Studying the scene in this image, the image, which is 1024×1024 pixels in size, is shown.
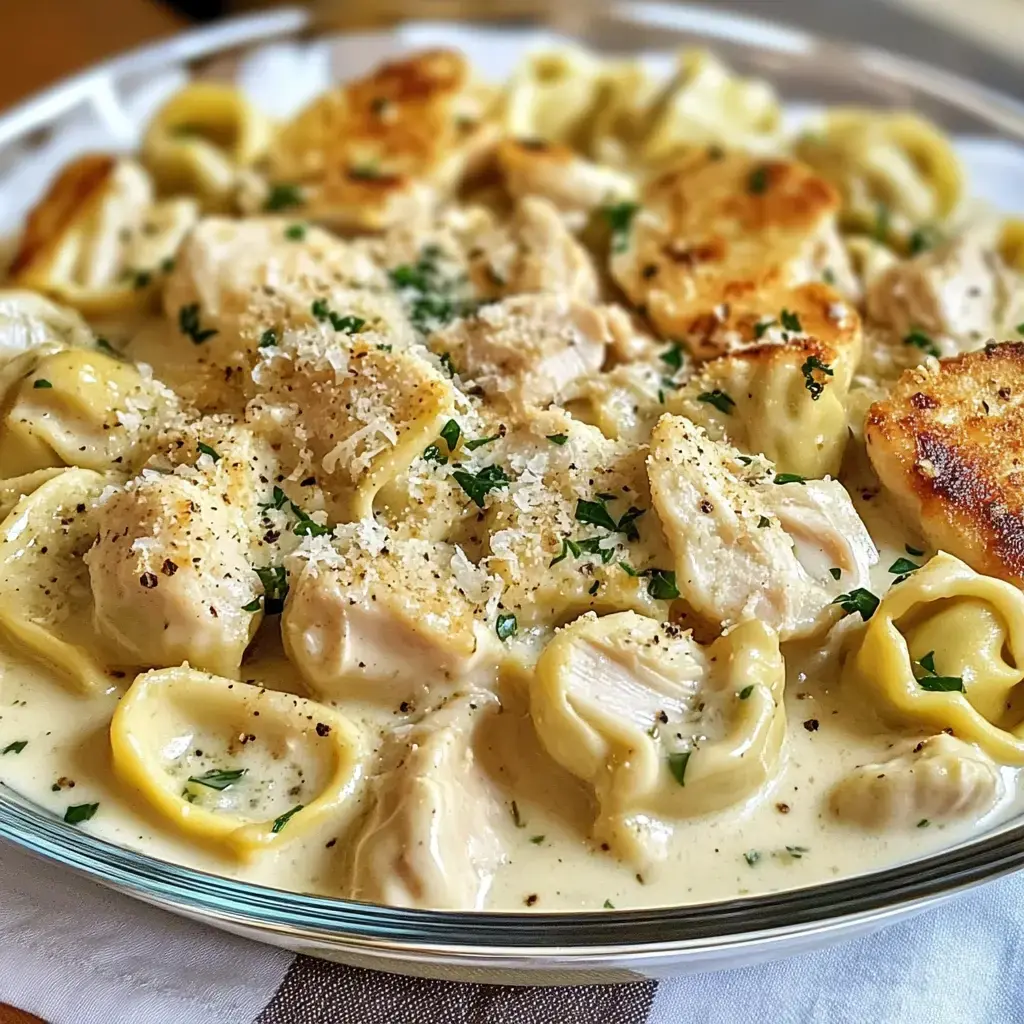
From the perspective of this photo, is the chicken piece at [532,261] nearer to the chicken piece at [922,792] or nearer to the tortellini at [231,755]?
the tortellini at [231,755]

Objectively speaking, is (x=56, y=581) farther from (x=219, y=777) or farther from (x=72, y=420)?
(x=219, y=777)

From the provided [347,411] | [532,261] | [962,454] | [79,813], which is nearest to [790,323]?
[962,454]

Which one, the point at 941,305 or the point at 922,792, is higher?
the point at 941,305

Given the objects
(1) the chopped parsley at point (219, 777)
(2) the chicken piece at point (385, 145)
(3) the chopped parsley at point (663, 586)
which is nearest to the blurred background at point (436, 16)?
(2) the chicken piece at point (385, 145)

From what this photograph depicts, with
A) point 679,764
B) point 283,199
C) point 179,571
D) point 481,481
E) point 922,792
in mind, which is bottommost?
point 922,792

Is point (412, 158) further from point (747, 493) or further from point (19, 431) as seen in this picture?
point (747, 493)

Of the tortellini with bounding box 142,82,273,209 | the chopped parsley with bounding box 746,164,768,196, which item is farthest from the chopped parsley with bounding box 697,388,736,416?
the tortellini with bounding box 142,82,273,209
